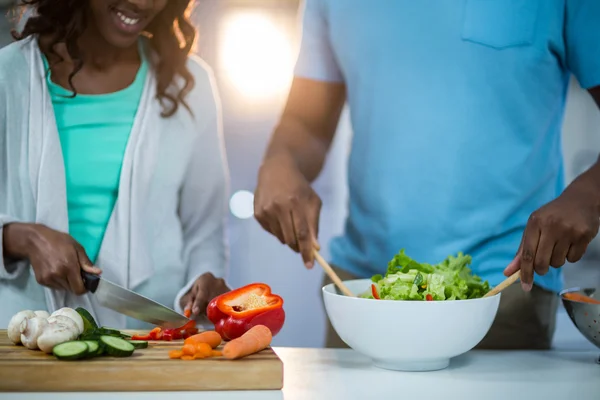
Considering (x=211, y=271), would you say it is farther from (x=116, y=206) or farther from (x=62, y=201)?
(x=62, y=201)

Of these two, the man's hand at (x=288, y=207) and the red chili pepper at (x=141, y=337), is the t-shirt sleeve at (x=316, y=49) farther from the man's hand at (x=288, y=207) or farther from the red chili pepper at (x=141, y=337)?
the red chili pepper at (x=141, y=337)

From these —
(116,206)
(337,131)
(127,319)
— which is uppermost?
(337,131)

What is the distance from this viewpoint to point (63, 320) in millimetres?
1487

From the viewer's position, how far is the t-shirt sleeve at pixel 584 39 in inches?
75.4

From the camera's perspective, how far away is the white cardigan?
6.35ft

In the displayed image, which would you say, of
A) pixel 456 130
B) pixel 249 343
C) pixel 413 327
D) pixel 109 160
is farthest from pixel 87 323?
pixel 456 130

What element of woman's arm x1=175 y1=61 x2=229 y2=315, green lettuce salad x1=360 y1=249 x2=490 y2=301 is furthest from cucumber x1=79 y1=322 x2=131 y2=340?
green lettuce salad x1=360 y1=249 x2=490 y2=301

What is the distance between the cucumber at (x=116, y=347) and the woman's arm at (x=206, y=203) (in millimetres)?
590

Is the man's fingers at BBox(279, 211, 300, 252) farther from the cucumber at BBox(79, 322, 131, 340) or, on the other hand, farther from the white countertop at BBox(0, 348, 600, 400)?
A: the cucumber at BBox(79, 322, 131, 340)

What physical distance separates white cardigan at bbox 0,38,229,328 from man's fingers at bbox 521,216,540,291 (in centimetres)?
87

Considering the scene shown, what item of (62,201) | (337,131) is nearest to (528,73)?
(337,131)

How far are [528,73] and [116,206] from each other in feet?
4.00

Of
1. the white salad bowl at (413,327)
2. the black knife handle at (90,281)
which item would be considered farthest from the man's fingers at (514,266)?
the black knife handle at (90,281)

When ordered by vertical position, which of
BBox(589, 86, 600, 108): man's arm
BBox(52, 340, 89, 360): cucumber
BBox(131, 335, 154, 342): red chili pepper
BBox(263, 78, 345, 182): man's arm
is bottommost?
BBox(131, 335, 154, 342): red chili pepper
